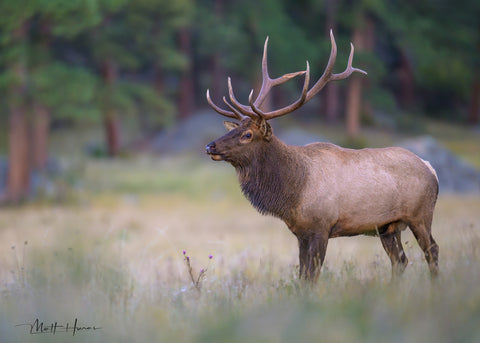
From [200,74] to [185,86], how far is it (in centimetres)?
429

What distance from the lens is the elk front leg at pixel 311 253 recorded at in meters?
5.08

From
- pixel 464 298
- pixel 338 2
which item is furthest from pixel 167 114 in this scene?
pixel 464 298

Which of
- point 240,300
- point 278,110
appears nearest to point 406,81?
point 278,110

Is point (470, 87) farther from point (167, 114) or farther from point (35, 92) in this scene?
point (35, 92)

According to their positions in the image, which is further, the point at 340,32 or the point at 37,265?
the point at 340,32

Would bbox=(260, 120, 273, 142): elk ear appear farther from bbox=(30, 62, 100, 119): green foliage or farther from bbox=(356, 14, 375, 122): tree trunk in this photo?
bbox=(356, 14, 375, 122): tree trunk

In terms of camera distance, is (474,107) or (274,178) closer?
(274,178)

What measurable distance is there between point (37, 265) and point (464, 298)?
168 inches

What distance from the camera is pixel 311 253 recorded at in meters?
5.16

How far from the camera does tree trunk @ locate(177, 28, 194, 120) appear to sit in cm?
2881

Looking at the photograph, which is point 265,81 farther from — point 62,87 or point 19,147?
point 19,147

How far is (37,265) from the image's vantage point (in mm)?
6047

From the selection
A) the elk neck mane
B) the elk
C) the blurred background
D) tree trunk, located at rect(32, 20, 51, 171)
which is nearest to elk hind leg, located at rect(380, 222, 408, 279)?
the elk
